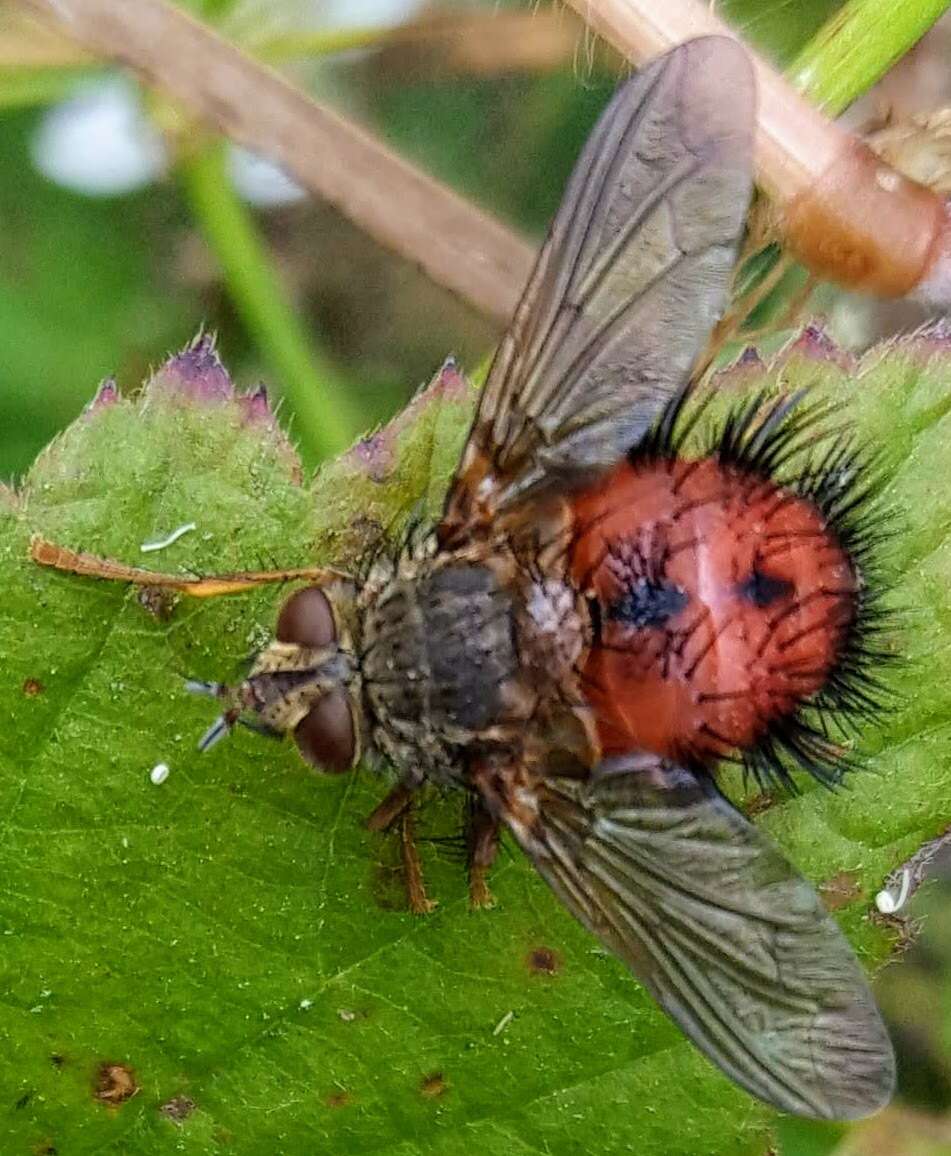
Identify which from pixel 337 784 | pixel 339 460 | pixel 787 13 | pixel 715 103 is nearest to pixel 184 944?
pixel 337 784

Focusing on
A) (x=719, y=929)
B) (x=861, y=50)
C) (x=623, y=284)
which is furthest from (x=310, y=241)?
(x=719, y=929)

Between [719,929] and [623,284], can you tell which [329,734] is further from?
[623,284]

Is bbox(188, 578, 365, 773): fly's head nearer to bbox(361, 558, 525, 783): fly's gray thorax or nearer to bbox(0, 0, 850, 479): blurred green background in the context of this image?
bbox(361, 558, 525, 783): fly's gray thorax

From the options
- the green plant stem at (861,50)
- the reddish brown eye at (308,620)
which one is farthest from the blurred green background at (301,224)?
the reddish brown eye at (308,620)

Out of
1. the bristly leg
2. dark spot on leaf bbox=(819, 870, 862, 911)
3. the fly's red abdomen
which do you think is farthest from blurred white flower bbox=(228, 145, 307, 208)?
dark spot on leaf bbox=(819, 870, 862, 911)

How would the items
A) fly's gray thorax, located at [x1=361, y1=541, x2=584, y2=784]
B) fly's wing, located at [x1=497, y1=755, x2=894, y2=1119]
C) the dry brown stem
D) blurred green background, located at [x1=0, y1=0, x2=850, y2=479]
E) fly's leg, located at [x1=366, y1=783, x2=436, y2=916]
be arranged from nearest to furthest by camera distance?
fly's wing, located at [x1=497, y1=755, x2=894, y2=1119] → fly's gray thorax, located at [x1=361, y1=541, x2=584, y2=784] → fly's leg, located at [x1=366, y1=783, x2=436, y2=916] → the dry brown stem → blurred green background, located at [x1=0, y1=0, x2=850, y2=479]

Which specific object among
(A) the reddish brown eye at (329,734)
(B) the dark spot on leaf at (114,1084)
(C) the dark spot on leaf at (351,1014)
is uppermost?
(A) the reddish brown eye at (329,734)

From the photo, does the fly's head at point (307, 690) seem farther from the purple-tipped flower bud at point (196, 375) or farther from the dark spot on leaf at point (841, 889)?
the dark spot on leaf at point (841, 889)
